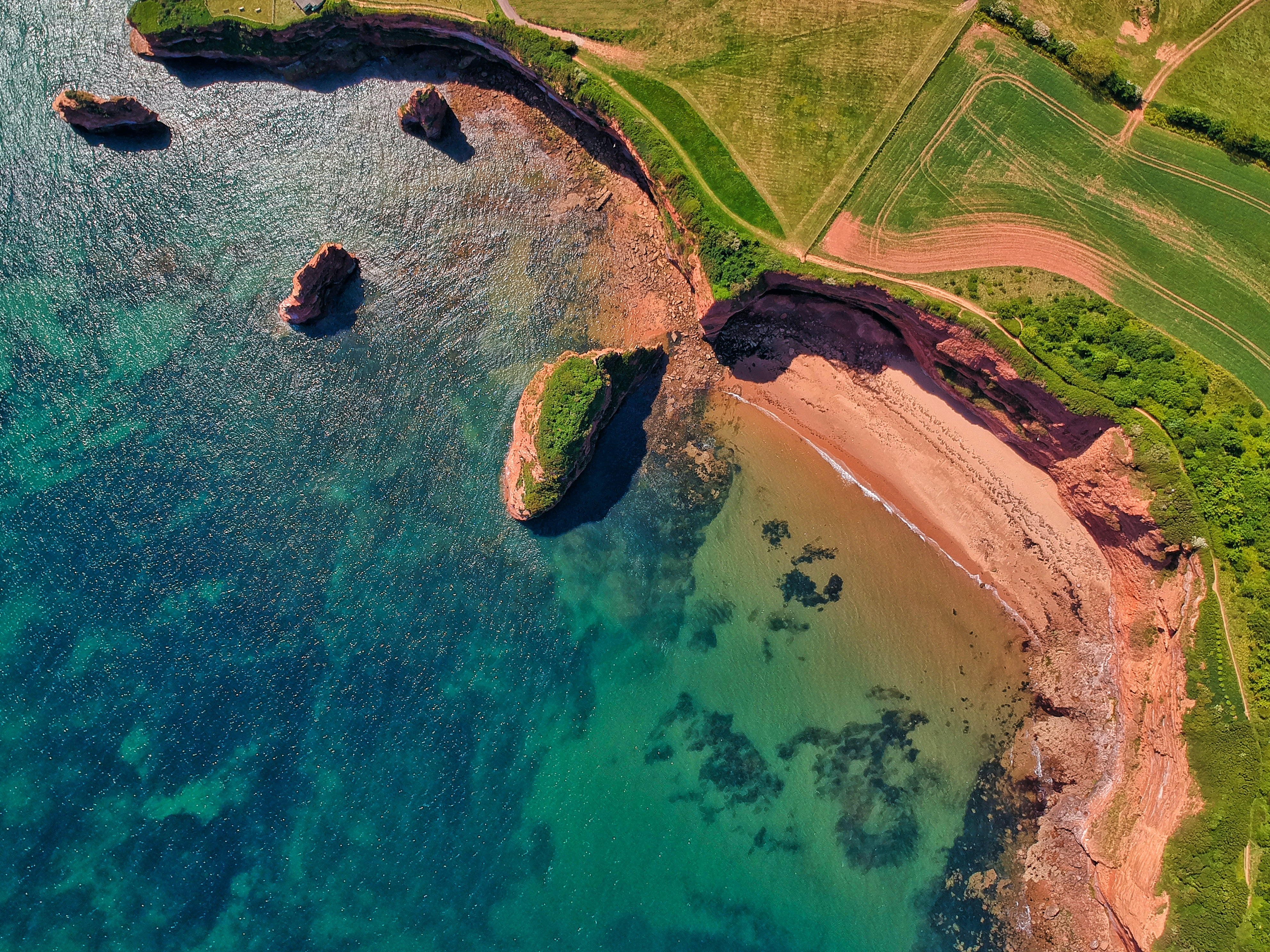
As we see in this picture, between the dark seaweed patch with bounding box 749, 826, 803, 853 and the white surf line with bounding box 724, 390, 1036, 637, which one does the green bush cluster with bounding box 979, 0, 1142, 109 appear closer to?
the white surf line with bounding box 724, 390, 1036, 637

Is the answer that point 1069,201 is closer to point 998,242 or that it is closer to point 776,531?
point 998,242

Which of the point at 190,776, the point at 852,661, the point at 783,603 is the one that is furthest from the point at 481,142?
the point at 190,776

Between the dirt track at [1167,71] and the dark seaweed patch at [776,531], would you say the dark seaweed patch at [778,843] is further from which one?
the dirt track at [1167,71]

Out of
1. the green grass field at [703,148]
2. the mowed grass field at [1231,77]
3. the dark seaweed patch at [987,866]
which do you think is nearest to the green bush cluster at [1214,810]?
the dark seaweed patch at [987,866]

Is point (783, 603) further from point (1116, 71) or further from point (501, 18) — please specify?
point (501, 18)

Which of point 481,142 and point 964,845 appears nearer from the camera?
point 964,845

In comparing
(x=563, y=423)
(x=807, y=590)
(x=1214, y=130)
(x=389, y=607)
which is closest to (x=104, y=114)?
(x=563, y=423)

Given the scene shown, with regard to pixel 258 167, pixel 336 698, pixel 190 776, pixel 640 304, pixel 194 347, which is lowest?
pixel 190 776

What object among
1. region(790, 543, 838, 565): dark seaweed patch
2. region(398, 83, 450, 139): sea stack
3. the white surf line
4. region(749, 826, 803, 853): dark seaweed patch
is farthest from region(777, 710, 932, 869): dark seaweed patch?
region(398, 83, 450, 139): sea stack

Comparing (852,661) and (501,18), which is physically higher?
(501,18)
